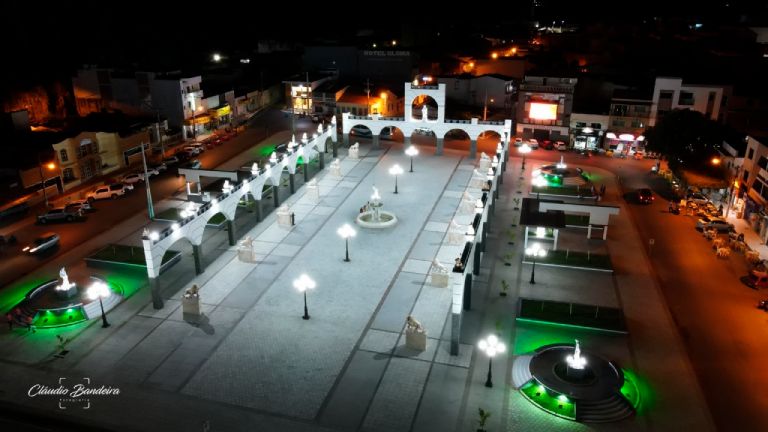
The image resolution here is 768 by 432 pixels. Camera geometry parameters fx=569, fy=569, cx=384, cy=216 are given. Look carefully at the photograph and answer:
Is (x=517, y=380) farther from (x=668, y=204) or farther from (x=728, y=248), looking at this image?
Answer: (x=668, y=204)

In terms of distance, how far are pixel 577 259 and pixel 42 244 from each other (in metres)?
34.4

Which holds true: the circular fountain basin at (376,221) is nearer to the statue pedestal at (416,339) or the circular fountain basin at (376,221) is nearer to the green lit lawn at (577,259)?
the green lit lawn at (577,259)

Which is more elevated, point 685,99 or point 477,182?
point 685,99

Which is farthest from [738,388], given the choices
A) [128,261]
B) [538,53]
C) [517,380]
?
[538,53]

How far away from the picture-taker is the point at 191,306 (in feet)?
95.3

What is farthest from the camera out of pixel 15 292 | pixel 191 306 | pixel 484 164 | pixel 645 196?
pixel 484 164

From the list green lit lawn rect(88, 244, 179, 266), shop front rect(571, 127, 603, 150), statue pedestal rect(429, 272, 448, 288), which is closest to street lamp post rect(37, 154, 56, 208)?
green lit lawn rect(88, 244, 179, 266)

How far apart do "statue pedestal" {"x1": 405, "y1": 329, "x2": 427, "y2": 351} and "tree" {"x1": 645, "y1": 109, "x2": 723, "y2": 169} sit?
1317 inches

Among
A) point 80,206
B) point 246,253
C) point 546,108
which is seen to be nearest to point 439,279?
point 246,253

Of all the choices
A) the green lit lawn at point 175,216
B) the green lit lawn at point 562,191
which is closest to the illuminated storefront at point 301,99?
the green lit lawn at point 175,216

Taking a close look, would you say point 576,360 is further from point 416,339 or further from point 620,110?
point 620,110

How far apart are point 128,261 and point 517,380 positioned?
24255 mm

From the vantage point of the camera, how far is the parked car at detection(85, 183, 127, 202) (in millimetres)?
46719

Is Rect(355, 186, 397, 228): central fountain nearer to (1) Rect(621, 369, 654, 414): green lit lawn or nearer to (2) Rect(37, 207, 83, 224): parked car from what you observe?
(1) Rect(621, 369, 654, 414): green lit lawn
